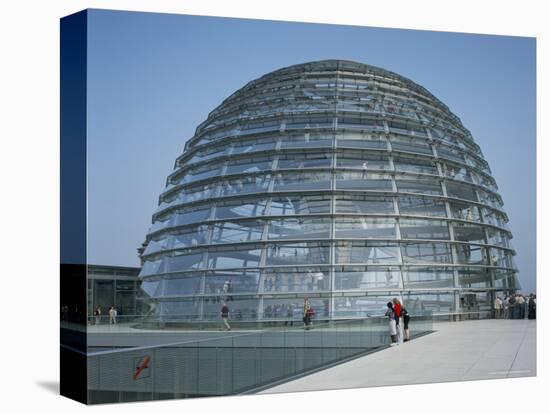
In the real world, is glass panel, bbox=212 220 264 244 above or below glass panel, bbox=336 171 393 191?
below

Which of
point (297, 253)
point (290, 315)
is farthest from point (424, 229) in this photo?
point (290, 315)

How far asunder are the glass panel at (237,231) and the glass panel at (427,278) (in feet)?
13.0

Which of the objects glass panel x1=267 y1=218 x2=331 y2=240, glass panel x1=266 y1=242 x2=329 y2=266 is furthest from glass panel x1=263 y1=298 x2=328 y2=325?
glass panel x1=267 y1=218 x2=331 y2=240

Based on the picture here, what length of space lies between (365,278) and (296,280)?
175 centimetres

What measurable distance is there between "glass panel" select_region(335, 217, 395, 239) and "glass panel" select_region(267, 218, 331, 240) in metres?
0.34

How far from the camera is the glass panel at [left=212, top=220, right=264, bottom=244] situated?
76.3 feet

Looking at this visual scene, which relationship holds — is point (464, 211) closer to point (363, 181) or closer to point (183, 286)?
point (363, 181)

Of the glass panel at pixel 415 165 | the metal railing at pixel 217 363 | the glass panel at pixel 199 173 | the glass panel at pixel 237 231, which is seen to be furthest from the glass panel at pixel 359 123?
the metal railing at pixel 217 363

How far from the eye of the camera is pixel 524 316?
78.8 ft

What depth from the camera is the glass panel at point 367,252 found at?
22.6m

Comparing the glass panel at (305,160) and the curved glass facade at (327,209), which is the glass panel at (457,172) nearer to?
the curved glass facade at (327,209)

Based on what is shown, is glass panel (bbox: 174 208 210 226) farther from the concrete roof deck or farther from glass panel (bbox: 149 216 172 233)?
the concrete roof deck

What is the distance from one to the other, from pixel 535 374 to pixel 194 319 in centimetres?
805

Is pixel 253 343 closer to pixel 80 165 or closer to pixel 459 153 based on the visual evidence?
pixel 80 165
